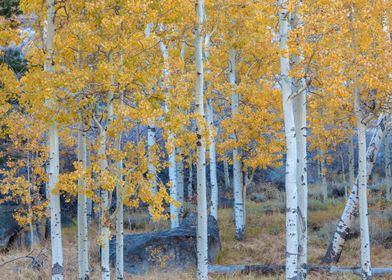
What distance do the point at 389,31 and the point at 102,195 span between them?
737cm

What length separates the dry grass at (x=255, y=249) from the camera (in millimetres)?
13039

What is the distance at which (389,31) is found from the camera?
12328mm

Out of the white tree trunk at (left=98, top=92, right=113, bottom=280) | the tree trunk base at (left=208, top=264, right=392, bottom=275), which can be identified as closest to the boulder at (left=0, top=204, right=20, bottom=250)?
the tree trunk base at (left=208, top=264, right=392, bottom=275)

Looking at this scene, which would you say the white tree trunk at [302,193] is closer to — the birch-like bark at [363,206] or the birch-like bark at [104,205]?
the birch-like bark at [363,206]

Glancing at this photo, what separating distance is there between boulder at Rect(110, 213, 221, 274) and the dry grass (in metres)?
0.76

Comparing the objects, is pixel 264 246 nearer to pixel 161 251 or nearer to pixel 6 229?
pixel 161 251

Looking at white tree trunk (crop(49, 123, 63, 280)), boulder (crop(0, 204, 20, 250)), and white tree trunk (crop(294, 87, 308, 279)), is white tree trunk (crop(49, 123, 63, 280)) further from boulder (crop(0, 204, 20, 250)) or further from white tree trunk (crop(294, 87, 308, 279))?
boulder (crop(0, 204, 20, 250))

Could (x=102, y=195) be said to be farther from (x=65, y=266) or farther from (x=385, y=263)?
(x=385, y=263)

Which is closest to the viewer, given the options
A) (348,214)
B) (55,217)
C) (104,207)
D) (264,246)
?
(55,217)

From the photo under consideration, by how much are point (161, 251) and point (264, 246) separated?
12.4ft

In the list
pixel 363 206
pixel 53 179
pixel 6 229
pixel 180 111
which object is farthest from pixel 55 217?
pixel 6 229

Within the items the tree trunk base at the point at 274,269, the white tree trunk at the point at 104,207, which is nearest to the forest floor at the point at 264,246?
the tree trunk base at the point at 274,269

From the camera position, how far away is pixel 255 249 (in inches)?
656

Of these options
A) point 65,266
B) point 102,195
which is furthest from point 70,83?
point 65,266
